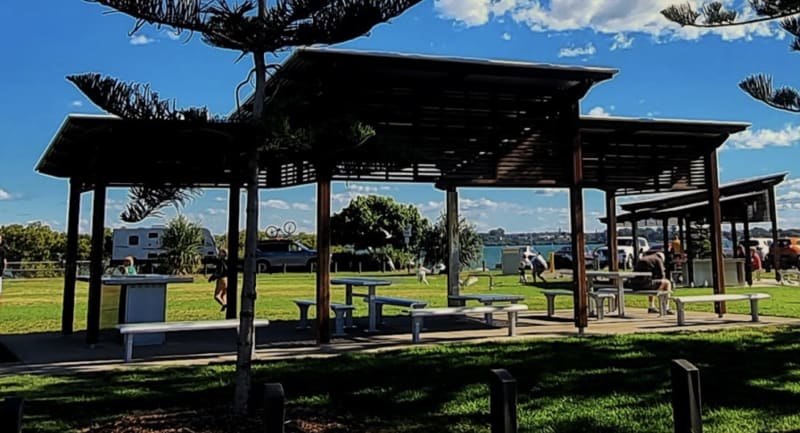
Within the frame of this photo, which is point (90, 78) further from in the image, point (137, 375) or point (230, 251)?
point (230, 251)

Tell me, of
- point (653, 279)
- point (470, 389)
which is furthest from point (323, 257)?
point (653, 279)

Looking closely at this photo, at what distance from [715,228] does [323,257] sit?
24.9ft

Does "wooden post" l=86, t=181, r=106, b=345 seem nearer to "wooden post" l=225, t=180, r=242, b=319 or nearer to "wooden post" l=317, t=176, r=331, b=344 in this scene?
"wooden post" l=225, t=180, r=242, b=319

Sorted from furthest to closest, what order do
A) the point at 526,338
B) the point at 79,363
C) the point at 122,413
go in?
the point at 526,338 < the point at 79,363 < the point at 122,413

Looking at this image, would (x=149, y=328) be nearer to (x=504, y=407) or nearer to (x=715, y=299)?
(x=504, y=407)

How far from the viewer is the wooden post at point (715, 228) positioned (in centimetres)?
1194

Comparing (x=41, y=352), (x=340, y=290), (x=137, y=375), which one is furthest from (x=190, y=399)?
(x=340, y=290)

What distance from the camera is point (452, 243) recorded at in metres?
13.1

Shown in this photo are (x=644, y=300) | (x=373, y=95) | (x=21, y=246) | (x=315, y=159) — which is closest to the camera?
(x=315, y=159)

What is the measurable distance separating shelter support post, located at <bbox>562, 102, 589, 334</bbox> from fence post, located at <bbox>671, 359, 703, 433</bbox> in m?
7.60

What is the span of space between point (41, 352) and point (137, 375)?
268cm

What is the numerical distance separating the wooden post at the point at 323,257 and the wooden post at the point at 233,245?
2.56 meters

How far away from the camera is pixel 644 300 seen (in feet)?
52.6

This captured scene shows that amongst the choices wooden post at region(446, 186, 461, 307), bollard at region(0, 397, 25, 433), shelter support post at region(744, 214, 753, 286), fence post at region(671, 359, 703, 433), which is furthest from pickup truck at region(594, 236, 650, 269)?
bollard at region(0, 397, 25, 433)
